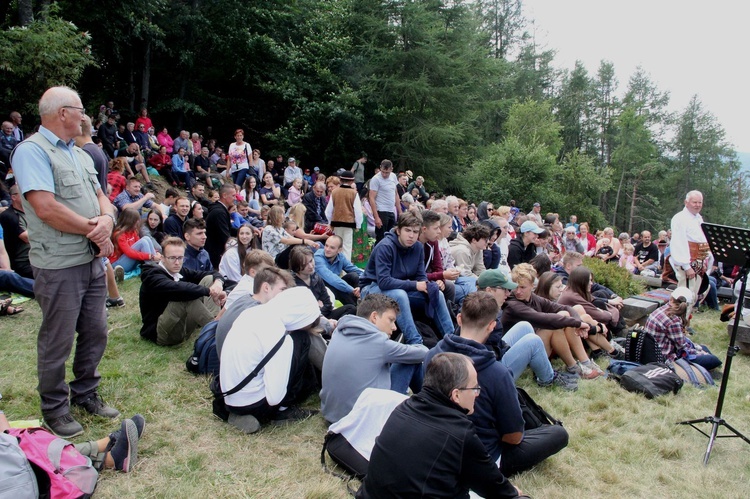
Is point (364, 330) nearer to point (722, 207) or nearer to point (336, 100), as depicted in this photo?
point (336, 100)

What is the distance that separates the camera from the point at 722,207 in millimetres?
42312

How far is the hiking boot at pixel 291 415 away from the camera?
3736 millimetres

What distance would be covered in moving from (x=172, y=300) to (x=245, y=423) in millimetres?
1763

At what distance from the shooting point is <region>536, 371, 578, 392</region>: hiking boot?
474 cm

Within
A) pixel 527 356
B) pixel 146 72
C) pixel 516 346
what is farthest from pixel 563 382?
pixel 146 72

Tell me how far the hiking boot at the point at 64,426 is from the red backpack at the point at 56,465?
19.7 inches

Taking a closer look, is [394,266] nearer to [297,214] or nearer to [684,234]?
[297,214]

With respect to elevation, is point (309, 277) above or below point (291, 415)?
above

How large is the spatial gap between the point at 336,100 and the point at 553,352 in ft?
47.6

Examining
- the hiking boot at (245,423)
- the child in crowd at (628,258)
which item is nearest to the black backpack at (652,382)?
the hiking boot at (245,423)

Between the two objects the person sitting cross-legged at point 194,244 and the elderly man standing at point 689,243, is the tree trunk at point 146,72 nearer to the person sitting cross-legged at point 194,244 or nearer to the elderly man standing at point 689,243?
the person sitting cross-legged at point 194,244

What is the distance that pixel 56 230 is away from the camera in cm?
295

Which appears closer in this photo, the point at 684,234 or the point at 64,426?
the point at 64,426

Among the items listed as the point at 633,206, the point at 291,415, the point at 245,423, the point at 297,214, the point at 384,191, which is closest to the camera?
the point at 245,423
